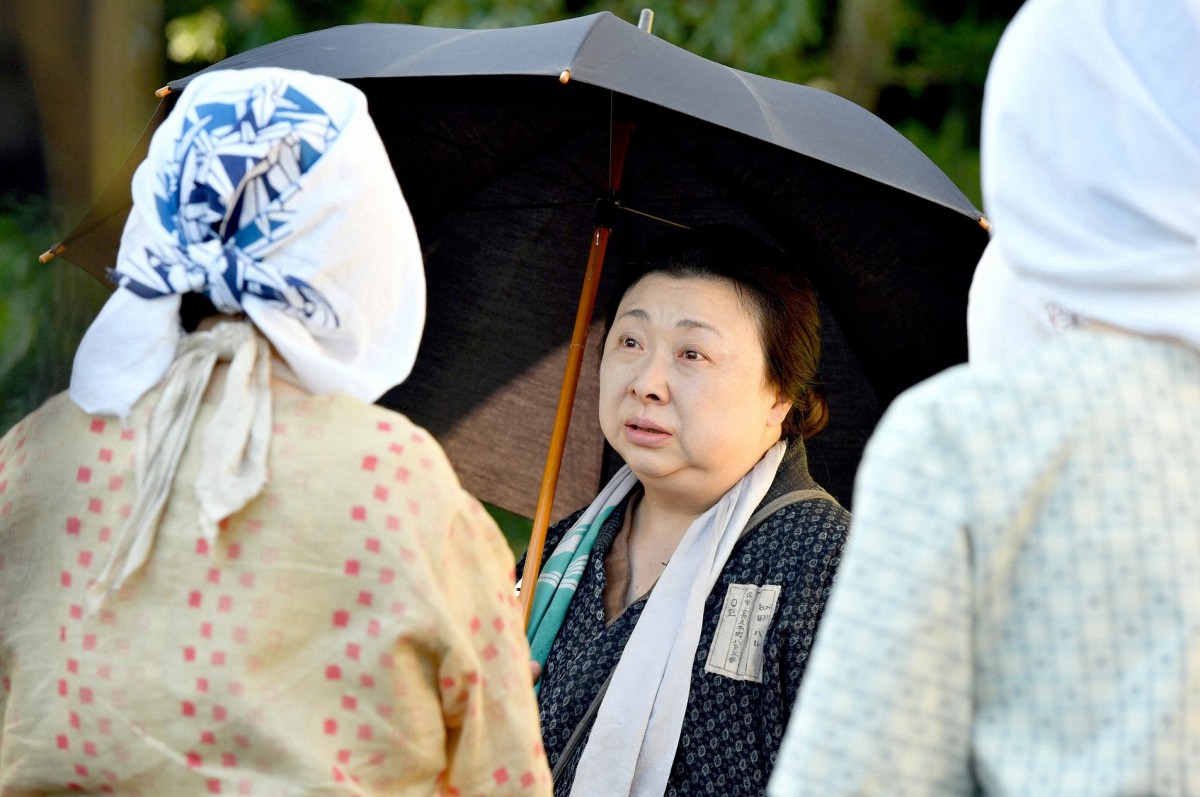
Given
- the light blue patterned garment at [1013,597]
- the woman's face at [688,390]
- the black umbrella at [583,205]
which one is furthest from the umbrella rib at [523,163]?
the light blue patterned garment at [1013,597]

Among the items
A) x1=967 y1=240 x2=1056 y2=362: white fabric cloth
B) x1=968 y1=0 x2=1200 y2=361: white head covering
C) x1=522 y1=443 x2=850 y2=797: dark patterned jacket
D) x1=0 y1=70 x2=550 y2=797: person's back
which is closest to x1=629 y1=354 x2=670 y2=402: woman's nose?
x1=522 y1=443 x2=850 y2=797: dark patterned jacket

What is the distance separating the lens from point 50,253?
0.90 metres

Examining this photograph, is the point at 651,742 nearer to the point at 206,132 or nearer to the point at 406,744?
the point at 406,744

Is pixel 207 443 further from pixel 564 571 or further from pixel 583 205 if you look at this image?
pixel 583 205

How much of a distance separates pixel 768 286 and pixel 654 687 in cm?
84

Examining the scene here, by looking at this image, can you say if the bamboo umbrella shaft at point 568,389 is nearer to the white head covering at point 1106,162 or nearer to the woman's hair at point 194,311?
the woman's hair at point 194,311

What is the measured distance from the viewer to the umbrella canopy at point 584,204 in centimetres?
231

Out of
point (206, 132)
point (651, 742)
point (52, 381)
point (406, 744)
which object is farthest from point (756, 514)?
point (52, 381)

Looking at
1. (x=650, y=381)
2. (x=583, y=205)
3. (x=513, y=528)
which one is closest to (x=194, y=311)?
(x=650, y=381)

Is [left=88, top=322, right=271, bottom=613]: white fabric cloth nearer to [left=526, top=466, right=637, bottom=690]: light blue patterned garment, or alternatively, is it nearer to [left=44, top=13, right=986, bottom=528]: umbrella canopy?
[left=44, top=13, right=986, bottom=528]: umbrella canopy

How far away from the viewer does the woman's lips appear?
8.45 feet

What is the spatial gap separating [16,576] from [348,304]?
513mm

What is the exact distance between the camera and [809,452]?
3.21 meters

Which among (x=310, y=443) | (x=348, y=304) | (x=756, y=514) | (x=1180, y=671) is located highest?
(x=1180, y=671)
